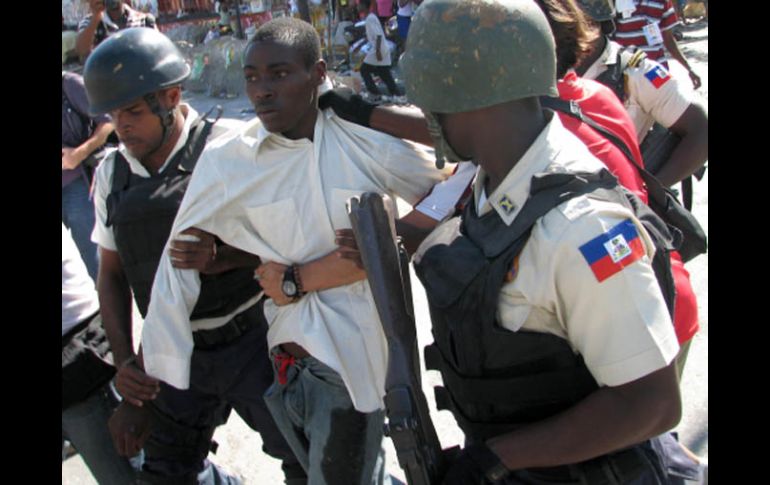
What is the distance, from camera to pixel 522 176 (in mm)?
1545

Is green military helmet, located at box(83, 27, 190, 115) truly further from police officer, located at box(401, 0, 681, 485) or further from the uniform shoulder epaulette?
the uniform shoulder epaulette

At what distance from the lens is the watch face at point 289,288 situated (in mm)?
2279

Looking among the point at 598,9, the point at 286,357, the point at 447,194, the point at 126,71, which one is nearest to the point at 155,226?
the point at 126,71

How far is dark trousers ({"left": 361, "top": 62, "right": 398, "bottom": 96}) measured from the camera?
449 inches

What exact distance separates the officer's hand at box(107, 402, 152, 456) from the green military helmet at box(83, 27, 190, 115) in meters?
1.06

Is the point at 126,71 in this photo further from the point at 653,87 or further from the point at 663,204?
the point at 653,87

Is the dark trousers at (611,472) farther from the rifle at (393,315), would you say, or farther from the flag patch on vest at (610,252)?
the flag patch on vest at (610,252)

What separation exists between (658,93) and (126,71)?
2.00m

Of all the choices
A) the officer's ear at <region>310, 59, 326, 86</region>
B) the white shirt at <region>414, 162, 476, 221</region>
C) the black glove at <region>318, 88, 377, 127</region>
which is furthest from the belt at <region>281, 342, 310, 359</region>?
the officer's ear at <region>310, 59, 326, 86</region>

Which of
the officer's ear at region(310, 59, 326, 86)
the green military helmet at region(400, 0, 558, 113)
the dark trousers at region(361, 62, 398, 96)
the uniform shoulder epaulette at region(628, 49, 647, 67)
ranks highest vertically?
the green military helmet at region(400, 0, 558, 113)
